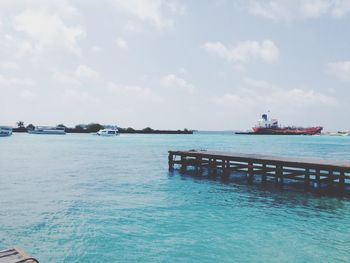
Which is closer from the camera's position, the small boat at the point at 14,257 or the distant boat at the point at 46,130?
the small boat at the point at 14,257

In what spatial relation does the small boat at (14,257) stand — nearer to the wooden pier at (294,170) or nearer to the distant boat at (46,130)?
the wooden pier at (294,170)

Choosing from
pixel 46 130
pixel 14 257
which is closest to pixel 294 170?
pixel 14 257

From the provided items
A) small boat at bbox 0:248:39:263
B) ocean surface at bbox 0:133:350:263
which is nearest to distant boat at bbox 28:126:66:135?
ocean surface at bbox 0:133:350:263

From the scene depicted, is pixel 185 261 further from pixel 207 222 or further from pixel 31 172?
pixel 31 172

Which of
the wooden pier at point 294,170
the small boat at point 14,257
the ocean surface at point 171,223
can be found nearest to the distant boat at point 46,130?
the wooden pier at point 294,170

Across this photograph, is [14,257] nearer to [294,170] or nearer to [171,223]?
[171,223]

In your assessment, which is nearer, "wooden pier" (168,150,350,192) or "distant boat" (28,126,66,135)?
"wooden pier" (168,150,350,192)

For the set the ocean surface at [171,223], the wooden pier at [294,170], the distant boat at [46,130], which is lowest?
the ocean surface at [171,223]

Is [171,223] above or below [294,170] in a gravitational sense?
below

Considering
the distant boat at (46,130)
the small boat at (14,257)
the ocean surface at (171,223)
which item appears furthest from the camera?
the distant boat at (46,130)

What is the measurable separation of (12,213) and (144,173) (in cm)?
1570

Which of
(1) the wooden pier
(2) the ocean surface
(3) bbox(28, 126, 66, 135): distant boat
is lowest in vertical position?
(2) the ocean surface

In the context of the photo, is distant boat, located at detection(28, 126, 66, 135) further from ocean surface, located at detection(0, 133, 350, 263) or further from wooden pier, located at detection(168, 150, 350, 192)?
ocean surface, located at detection(0, 133, 350, 263)

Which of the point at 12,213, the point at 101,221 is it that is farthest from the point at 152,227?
the point at 12,213
